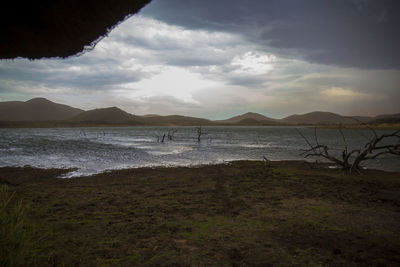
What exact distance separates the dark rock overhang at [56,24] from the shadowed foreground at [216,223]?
2.02m

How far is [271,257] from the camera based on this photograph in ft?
13.7

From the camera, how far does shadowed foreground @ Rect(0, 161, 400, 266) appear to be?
420 cm

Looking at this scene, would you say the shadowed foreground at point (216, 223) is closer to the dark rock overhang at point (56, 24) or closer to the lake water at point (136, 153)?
the dark rock overhang at point (56, 24)

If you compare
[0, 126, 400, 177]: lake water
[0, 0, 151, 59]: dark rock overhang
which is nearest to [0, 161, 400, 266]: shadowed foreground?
[0, 0, 151, 59]: dark rock overhang

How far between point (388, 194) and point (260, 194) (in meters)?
4.79

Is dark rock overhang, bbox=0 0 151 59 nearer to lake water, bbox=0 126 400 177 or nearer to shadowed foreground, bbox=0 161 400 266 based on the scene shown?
shadowed foreground, bbox=0 161 400 266

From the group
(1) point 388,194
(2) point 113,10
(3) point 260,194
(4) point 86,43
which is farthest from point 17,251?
(1) point 388,194

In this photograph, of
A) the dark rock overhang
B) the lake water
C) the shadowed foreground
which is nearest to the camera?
the dark rock overhang

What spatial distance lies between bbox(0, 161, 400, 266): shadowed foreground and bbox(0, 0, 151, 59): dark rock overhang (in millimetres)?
2017

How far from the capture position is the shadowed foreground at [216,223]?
420 centimetres

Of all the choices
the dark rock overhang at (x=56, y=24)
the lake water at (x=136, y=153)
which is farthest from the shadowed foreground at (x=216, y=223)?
the lake water at (x=136, y=153)

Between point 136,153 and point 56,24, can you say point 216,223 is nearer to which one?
point 56,24

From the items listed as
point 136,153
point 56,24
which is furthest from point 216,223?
point 136,153

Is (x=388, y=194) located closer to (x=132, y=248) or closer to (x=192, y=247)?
(x=192, y=247)
